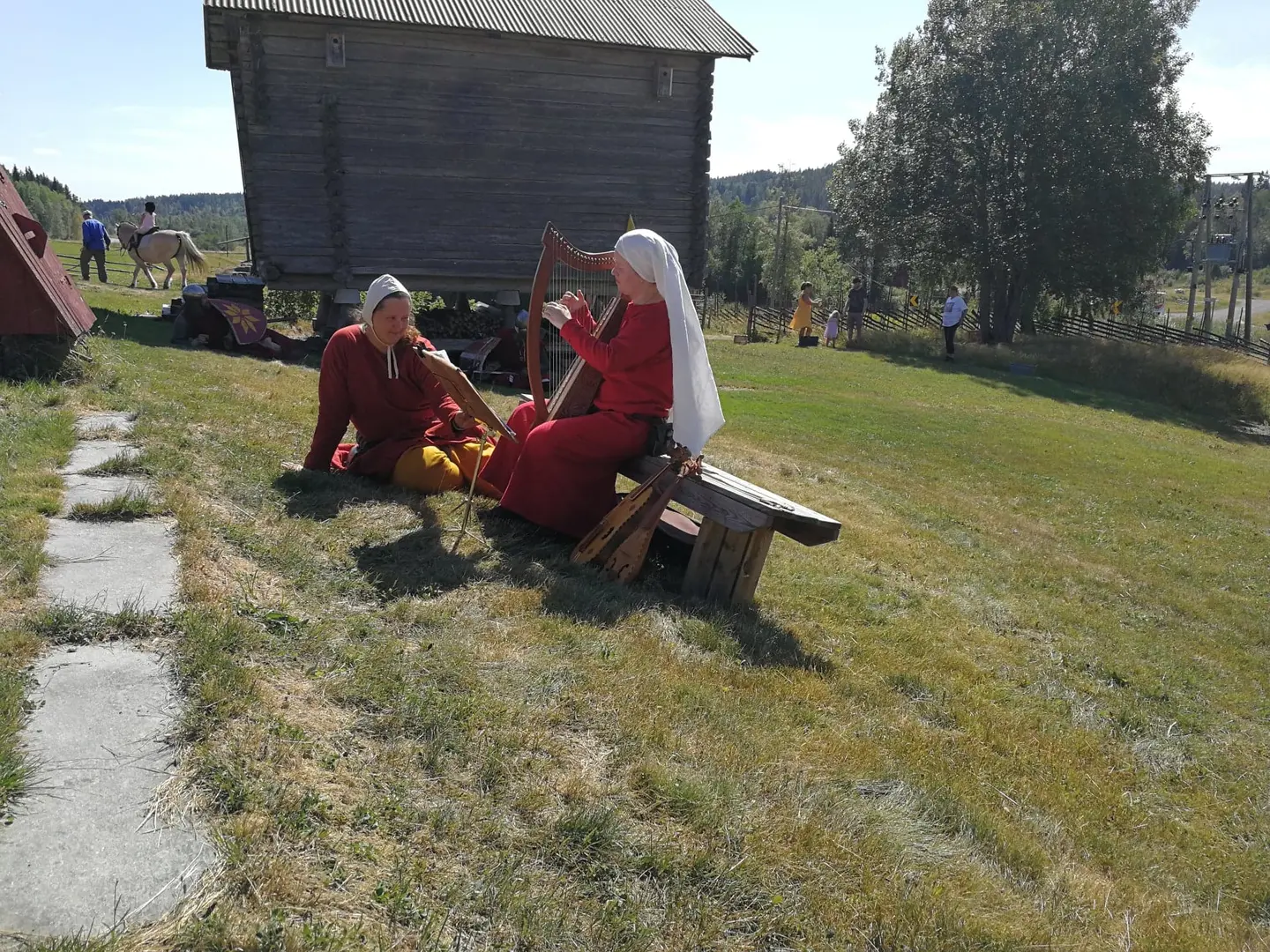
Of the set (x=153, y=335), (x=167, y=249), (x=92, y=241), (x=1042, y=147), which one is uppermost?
(x=1042, y=147)

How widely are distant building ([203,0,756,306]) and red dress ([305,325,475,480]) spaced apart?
9.04 metres

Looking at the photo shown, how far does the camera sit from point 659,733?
3354mm

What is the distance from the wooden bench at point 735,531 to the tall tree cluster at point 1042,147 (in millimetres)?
27561

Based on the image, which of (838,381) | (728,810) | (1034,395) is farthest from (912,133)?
(728,810)

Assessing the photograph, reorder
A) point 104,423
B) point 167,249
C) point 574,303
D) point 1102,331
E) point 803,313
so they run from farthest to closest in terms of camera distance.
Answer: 1. point 1102,331
2. point 803,313
3. point 167,249
4. point 104,423
5. point 574,303

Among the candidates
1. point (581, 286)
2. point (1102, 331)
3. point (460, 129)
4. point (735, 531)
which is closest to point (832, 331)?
point (460, 129)

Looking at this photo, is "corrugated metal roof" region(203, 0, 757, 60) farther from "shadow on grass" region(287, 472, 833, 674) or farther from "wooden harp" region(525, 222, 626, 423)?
"shadow on grass" region(287, 472, 833, 674)

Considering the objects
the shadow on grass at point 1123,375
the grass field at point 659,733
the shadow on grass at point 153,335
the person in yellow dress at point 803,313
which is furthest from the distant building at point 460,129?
the person in yellow dress at point 803,313

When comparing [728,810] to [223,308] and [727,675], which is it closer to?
[727,675]

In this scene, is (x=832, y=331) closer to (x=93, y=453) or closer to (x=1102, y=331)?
(x=1102, y=331)

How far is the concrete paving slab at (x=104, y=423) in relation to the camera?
6.11 m

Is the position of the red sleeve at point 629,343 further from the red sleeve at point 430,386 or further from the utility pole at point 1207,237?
the utility pole at point 1207,237

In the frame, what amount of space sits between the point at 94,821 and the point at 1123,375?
2749 cm

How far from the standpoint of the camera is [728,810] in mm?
2943
